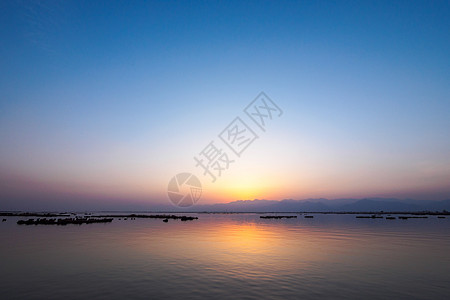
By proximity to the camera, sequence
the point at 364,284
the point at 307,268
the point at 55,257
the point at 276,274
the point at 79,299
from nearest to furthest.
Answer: the point at 79,299 < the point at 364,284 < the point at 276,274 < the point at 307,268 < the point at 55,257

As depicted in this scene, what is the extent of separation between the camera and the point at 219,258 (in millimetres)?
24141

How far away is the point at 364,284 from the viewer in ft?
52.3

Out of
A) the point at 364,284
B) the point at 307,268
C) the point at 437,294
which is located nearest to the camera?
the point at 437,294

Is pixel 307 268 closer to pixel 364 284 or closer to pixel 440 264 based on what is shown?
pixel 364 284

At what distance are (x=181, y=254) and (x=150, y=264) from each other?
513 cm

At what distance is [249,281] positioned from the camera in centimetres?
1641

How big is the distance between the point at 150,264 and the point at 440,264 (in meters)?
23.2

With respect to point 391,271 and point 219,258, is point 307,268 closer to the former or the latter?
point 391,271

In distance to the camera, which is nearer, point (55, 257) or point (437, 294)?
point (437, 294)

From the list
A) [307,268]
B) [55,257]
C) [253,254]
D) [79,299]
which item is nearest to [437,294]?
[307,268]

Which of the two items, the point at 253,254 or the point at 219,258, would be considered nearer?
the point at 219,258

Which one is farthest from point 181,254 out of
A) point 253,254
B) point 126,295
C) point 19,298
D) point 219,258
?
point 19,298

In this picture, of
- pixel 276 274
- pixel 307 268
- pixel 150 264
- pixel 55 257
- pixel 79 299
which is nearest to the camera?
pixel 79 299

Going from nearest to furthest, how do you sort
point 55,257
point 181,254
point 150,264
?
point 150,264 → point 55,257 → point 181,254
